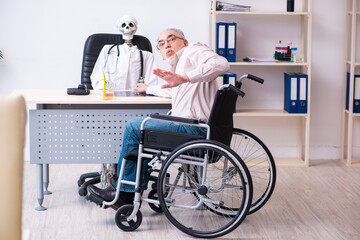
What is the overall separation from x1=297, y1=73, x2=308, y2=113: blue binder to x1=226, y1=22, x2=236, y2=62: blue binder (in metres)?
0.57

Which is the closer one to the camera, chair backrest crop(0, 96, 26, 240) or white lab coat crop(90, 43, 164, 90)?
chair backrest crop(0, 96, 26, 240)

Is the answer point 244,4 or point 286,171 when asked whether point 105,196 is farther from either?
point 244,4

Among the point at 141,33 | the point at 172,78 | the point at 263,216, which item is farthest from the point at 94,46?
the point at 263,216

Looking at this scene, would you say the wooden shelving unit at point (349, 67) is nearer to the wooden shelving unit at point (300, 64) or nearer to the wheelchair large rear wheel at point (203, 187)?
the wooden shelving unit at point (300, 64)

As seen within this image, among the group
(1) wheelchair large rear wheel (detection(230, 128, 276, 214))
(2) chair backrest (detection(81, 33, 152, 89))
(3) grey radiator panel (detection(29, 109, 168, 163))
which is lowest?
(1) wheelchair large rear wheel (detection(230, 128, 276, 214))

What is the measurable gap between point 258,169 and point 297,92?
71 cm

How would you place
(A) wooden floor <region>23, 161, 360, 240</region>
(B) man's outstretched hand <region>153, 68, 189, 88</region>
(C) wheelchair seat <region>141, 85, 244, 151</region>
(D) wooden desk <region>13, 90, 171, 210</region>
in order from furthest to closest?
1. (D) wooden desk <region>13, 90, 171, 210</region>
2. (A) wooden floor <region>23, 161, 360, 240</region>
3. (C) wheelchair seat <region>141, 85, 244, 151</region>
4. (B) man's outstretched hand <region>153, 68, 189, 88</region>

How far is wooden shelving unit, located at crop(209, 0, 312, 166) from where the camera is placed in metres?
4.57

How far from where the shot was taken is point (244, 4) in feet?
15.8

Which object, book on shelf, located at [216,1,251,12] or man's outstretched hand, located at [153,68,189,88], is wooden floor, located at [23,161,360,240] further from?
book on shelf, located at [216,1,251,12]

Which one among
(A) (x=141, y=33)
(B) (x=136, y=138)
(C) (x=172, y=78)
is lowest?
(B) (x=136, y=138)

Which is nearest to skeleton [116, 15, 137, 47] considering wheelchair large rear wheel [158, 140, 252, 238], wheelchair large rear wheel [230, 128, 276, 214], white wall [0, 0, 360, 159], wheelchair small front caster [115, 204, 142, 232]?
white wall [0, 0, 360, 159]

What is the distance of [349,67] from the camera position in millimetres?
4961

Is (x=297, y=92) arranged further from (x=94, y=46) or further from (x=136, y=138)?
(x=136, y=138)
